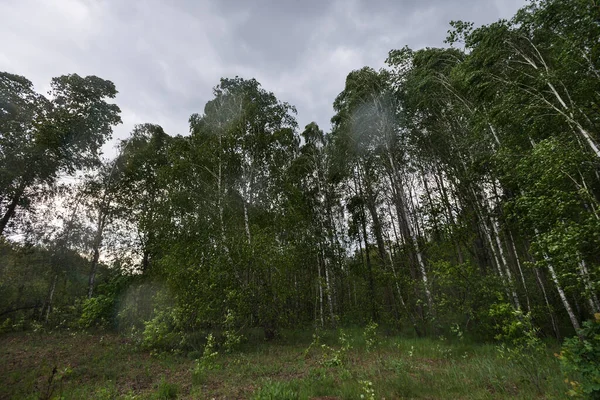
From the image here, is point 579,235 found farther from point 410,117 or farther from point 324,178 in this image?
point 324,178

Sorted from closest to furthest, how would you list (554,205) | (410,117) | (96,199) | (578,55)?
1. (554,205)
2. (578,55)
3. (410,117)
4. (96,199)

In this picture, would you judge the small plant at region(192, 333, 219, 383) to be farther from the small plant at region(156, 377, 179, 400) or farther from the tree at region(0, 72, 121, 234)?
the tree at region(0, 72, 121, 234)

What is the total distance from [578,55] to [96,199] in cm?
2364

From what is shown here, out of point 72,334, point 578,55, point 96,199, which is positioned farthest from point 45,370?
point 578,55

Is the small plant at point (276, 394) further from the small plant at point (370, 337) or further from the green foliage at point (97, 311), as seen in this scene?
the green foliage at point (97, 311)

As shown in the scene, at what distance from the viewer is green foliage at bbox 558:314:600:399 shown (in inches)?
124

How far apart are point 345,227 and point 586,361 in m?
15.3

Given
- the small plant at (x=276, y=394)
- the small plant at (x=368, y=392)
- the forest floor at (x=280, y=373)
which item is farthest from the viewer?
the forest floor at (x=280, y=373)

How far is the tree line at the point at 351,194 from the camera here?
6.43m

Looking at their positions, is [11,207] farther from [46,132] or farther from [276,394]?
[276,394]

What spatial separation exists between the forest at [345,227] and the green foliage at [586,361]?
25 millimetres

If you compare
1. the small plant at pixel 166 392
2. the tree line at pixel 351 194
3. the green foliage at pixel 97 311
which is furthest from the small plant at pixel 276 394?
the green foliage at pixel 97 311

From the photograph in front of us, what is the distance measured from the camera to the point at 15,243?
13641 millimetres

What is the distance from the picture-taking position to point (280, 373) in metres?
6.56
